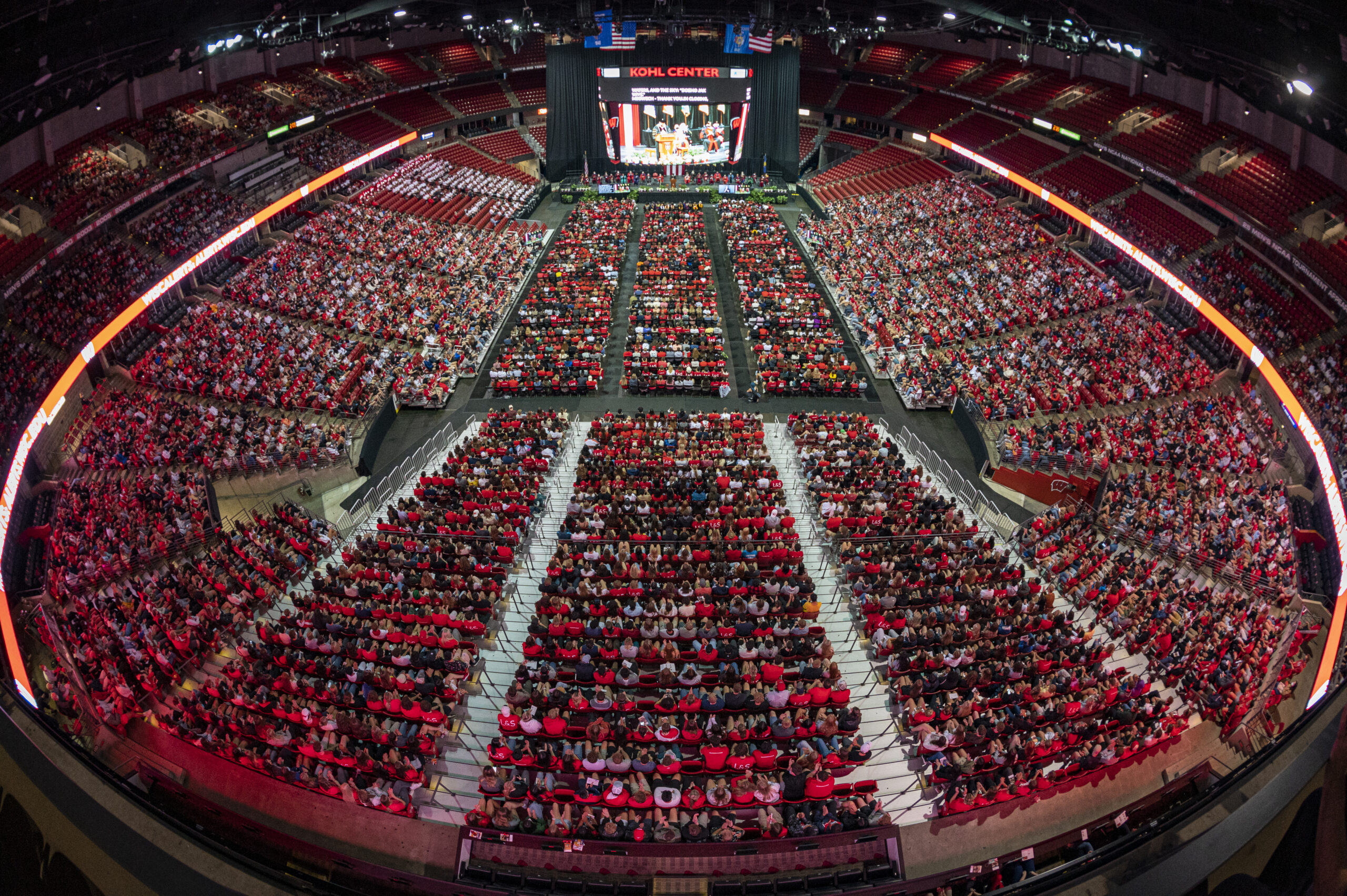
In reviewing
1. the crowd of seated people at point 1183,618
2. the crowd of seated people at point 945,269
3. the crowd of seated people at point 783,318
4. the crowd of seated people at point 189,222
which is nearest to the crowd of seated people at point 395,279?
the crowd of seated people at point 189,222

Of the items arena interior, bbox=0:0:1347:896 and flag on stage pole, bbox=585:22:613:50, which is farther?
flag on stage pole, bbox=585:22:613:50

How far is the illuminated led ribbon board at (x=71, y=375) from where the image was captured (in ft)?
45.5

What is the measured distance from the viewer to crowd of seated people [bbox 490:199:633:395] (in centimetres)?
3008

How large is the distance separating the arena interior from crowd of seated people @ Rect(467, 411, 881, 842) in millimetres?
106

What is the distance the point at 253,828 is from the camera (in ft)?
40.4

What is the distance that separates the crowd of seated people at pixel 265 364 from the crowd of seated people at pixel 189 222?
105 inches

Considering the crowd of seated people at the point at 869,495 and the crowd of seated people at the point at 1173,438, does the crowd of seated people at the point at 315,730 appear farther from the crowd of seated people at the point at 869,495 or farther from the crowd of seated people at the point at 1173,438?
the crowd of seated people at the point at 1173,438

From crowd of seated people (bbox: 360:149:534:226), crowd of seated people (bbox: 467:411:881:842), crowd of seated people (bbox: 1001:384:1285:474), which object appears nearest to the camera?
crowd of seated people (bbox: 467:411:881:842)

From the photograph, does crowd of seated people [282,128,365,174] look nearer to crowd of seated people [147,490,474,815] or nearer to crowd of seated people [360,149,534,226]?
crowd of seated people [360,149,534,226]

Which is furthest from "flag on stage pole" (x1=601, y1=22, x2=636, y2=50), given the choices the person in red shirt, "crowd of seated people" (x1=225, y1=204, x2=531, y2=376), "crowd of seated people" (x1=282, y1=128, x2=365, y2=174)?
the person in red shirt

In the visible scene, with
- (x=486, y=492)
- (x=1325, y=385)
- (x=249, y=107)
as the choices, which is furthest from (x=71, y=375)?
(x=1325, y=385)

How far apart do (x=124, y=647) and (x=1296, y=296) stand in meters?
35.2

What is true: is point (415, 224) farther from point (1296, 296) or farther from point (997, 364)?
point (1296, 296)

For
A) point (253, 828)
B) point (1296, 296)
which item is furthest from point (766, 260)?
point (253, 828)
